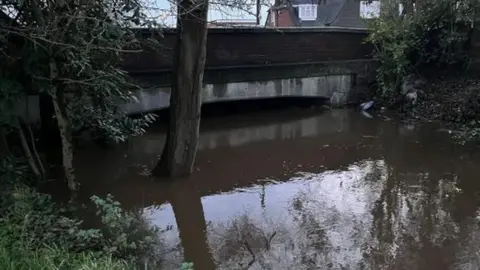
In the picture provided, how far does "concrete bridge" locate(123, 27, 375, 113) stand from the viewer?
10406 mm

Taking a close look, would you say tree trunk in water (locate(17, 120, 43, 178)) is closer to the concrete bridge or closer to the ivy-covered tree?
the ivy-covered tree

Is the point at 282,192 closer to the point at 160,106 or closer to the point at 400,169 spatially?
the point at 400,169

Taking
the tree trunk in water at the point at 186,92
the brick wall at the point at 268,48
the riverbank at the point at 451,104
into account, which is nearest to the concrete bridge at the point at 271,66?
the brick wall at the point at 268,48

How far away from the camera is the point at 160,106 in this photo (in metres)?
10.7

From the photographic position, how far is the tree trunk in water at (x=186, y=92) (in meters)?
6.50

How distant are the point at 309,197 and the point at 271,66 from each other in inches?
252

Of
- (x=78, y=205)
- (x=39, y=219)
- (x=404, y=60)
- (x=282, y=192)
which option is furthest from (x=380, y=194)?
(x=404, y=60)

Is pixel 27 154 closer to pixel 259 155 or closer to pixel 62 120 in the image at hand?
pixel 62 120

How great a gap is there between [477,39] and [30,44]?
11407mm

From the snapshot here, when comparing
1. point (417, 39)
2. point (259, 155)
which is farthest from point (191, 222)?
point (417, 39)

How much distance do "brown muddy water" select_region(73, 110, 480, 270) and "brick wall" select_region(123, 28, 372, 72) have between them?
67.0 inches

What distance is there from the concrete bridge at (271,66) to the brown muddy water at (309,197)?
1.26 metres

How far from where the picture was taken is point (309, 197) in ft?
21.4

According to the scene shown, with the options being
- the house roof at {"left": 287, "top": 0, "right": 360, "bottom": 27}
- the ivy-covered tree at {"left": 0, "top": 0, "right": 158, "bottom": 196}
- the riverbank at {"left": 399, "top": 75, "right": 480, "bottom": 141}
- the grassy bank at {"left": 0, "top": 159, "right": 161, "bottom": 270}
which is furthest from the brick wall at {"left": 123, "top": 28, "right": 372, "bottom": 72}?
the house roof at {"left": 287, "top": 0, "right": 360, "bottom": 27}
